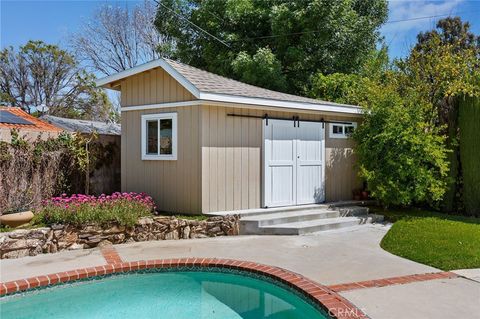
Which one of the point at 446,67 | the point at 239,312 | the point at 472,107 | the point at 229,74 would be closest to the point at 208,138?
the point at 239,312

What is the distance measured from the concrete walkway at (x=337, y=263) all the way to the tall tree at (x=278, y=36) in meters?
9.44

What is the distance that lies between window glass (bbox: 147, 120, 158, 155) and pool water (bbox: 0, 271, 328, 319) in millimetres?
3875

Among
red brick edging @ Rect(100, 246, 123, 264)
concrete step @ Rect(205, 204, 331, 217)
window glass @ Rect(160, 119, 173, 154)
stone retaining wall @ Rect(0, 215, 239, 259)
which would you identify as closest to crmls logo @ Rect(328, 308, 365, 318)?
red brick edging @ Rect(100, 246, 123, 264)

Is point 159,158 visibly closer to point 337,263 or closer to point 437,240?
point 337,263

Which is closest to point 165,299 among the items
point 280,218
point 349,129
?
point 280,218

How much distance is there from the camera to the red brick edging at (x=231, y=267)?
4.10 meters

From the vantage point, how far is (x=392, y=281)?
4934 mm

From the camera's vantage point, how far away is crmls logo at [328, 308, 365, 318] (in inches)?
151

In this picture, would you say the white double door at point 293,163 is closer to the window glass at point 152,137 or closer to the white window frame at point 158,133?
the white window frame at point 158,133

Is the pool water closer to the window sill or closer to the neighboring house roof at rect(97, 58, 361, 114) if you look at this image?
the window sill

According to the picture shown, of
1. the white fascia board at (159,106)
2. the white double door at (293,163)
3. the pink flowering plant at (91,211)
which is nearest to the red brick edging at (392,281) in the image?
the white double door at (293,163)

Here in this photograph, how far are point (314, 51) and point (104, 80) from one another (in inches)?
386

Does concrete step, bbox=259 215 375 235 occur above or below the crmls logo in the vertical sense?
above

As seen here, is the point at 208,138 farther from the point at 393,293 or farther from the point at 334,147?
the point at 393,293
